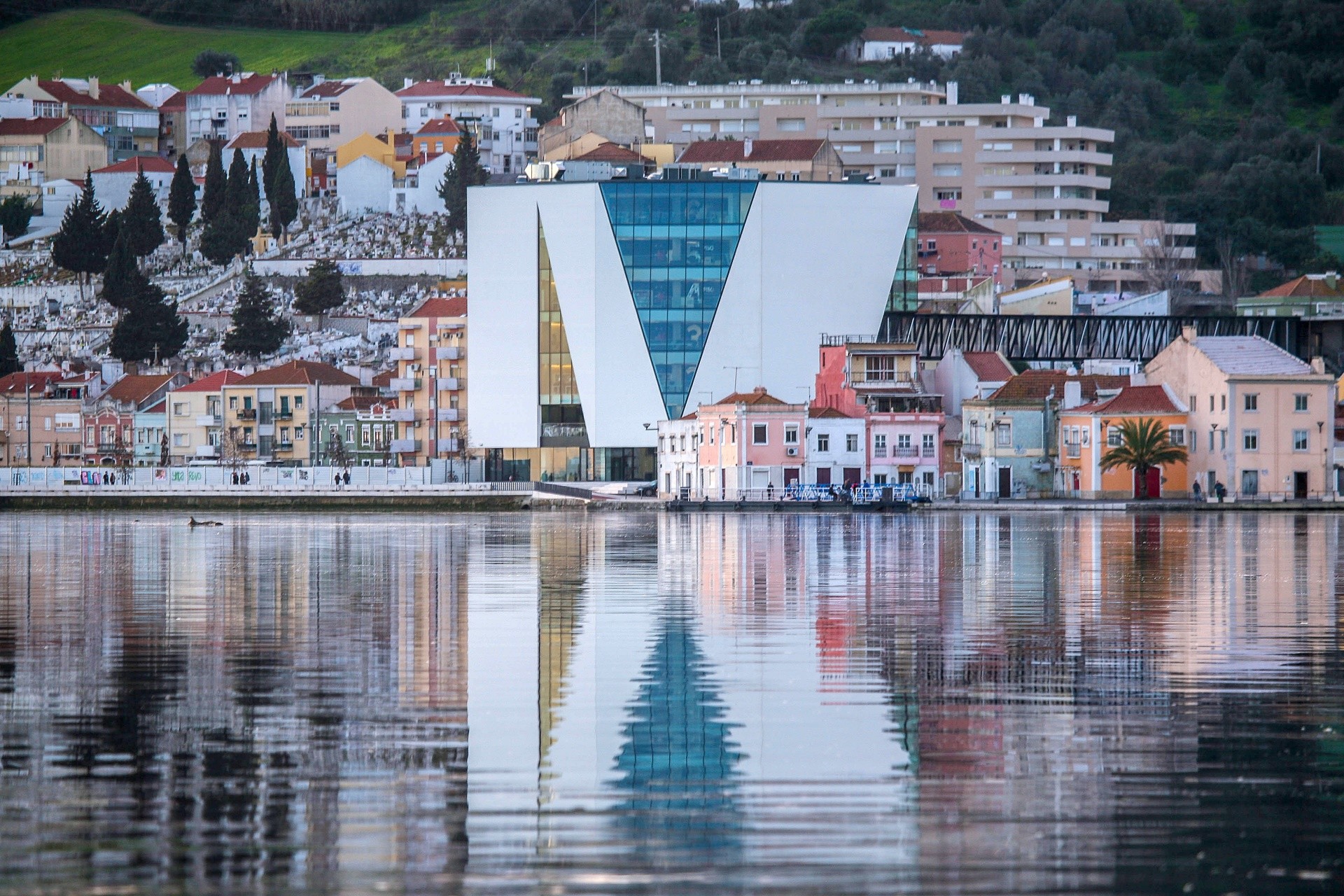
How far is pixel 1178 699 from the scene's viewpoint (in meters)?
14.8

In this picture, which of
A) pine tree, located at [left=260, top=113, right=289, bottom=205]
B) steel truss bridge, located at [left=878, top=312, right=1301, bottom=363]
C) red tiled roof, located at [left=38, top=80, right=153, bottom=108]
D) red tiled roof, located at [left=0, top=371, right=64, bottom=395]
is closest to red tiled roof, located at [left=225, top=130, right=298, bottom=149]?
pine tree, located at [left=260, top=113, right=289, bottom=205]

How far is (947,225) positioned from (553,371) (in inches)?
1317

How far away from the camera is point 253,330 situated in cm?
11400

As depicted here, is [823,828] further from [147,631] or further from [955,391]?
[955,391]

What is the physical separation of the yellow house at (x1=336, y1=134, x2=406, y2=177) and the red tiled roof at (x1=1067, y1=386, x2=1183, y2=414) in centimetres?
8727

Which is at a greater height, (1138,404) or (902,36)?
(902,36)

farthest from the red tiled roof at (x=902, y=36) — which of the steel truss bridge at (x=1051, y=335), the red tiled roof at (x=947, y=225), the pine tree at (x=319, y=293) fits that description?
the steel truss bridge at (x=1051, y=335)

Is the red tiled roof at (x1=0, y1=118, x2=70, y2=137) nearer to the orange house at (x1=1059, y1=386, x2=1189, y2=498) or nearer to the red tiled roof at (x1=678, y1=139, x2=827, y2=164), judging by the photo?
the red tiled roof at (x1=678, y1=139, x2=827, y2=164)

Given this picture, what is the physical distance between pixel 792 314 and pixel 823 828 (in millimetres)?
79734

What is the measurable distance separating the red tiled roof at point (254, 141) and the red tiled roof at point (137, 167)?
484 centimetres

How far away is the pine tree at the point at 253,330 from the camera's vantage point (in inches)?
4483

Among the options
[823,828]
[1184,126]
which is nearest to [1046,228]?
[1184,126]

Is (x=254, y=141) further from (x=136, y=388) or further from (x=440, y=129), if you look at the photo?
(x=136, y=388)

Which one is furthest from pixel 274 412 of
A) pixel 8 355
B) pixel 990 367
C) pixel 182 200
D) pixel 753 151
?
pixel 182 200
